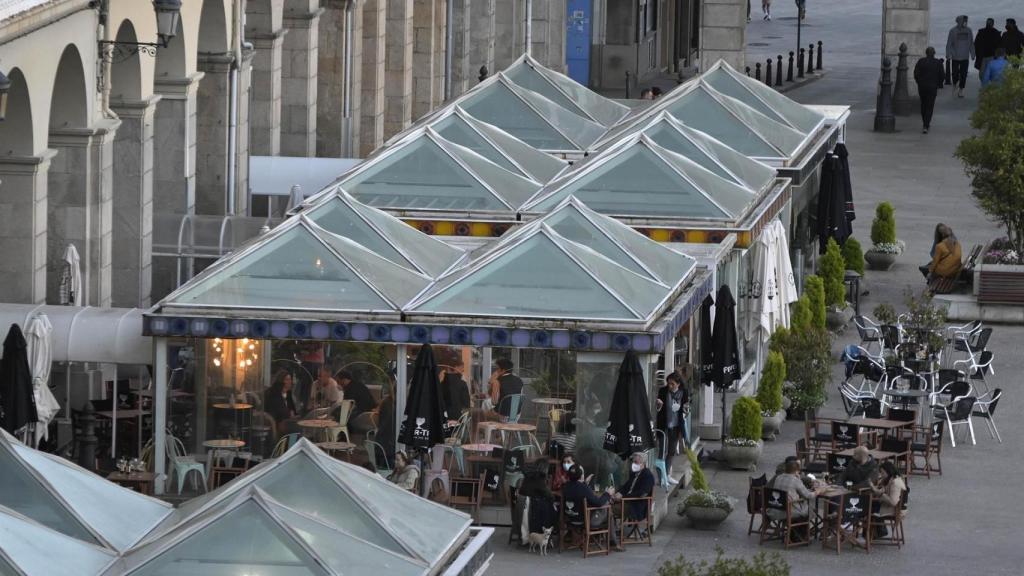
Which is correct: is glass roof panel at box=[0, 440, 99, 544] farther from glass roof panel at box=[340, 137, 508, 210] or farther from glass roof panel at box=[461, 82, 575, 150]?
glass roof panel at box=[461, 82, 575, 150]

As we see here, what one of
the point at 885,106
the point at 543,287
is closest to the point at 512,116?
the point at 543,287

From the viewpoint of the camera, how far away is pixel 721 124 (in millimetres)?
36406

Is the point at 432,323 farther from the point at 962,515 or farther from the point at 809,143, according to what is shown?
the point at 809,143

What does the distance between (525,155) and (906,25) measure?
25952 millimetres

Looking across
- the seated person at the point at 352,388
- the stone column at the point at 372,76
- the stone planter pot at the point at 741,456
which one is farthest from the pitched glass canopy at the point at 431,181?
the stone column at the point at 372,76

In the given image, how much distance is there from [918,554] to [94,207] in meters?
11.3

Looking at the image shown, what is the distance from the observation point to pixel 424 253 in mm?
27734

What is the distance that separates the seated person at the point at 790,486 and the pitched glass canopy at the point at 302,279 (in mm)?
4042

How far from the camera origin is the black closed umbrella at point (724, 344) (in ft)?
94.1

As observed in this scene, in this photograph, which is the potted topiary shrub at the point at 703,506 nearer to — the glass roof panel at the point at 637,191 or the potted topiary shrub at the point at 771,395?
the potted topiary shrub at the point at 771,395

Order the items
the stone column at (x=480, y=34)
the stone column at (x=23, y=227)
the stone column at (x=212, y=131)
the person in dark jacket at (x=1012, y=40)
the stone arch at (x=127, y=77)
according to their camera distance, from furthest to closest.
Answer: the person in dark jacket at (x=1012, y=40)
the stone column at (x=480, y=34)
the stone column at (x=212, y=131)
the stone arch at (x=127, y=77)
the stone column at (x=23, y=227)

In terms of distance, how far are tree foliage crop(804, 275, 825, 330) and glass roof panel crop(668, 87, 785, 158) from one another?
2478 millimetres

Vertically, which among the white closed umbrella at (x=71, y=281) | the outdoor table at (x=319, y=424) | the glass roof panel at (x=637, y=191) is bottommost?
the outdoor table at (x=319, y=424)

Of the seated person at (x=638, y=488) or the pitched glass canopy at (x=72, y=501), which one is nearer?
the pitched glass canopy at (x=72, y=501)
